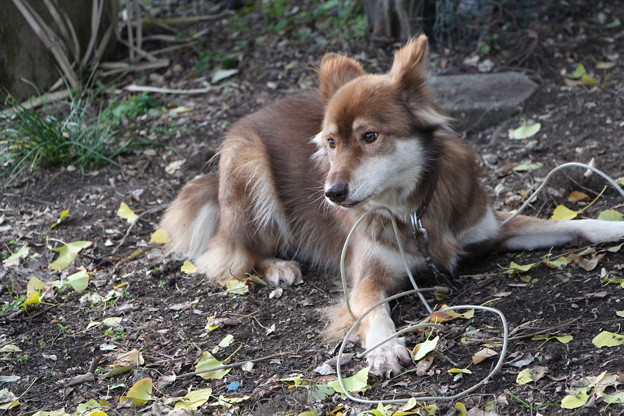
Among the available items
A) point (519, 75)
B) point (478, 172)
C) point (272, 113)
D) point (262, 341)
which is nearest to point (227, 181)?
point (272, 113)

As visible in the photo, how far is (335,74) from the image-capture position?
3984mm

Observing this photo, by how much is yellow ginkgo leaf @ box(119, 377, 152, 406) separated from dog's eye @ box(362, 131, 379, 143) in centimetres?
153

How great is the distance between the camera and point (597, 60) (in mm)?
6316

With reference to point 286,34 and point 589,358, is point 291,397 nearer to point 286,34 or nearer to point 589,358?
point 589,358

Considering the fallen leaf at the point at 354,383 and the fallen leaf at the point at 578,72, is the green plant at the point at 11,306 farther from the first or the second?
the fallen leaf at the point at 578,72

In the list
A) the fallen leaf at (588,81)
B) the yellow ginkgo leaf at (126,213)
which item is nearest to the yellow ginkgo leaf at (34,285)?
the yellow ginkgo leaf at (126,213)

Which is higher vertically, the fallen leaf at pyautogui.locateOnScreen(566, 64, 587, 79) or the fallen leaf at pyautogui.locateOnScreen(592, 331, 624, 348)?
the fallen leaf at pyautogui.locateOnScreen(592, 331, 624, 348)

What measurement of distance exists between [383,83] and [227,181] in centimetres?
141

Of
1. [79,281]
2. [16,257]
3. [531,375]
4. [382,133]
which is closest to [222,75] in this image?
[16,257]

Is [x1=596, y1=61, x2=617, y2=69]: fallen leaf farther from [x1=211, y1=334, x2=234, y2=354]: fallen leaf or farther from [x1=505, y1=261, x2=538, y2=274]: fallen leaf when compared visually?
[x1=211, y1=334, x2=234, y2=354]: fallen leaf

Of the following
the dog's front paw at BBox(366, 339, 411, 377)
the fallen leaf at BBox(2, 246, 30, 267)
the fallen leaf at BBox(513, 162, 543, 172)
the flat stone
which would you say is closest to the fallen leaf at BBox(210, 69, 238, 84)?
the flat stone

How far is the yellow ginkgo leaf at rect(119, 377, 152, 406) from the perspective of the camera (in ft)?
10.9

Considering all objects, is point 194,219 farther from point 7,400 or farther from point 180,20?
point 180,20

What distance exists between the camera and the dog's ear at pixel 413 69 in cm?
370
